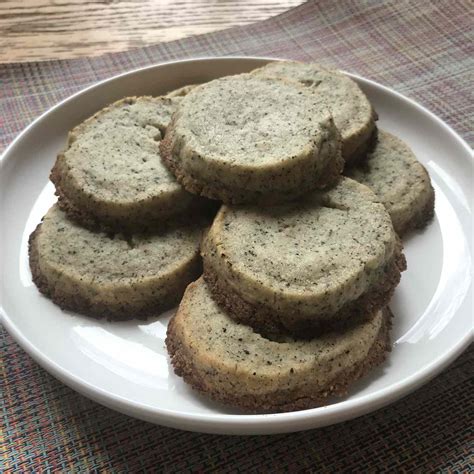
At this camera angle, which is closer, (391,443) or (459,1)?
(391,443)

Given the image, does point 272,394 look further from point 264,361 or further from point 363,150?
point 363,150

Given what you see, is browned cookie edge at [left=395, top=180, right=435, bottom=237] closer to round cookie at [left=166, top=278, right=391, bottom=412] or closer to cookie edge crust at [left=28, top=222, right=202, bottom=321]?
round cookie at [left=166, top=278, right=391, bottom=412]

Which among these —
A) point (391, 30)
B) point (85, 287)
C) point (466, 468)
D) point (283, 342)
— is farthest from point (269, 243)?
point (391, 30)

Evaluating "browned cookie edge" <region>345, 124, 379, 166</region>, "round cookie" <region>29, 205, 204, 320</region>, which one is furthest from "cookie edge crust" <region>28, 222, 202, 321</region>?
"browned cookie edge" <region>345, 124, 379, 166</region>

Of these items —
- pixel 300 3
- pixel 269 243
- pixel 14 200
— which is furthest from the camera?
pixel 300 3

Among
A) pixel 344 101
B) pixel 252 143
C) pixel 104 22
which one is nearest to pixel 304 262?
pixel 252 143

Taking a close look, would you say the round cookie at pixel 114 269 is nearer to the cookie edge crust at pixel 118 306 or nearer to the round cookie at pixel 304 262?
the cookie edge crust at pixel 118 306

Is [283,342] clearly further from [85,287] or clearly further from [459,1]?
[459,1]
